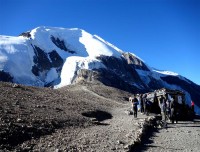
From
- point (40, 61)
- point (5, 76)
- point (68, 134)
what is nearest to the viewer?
point (68, 134)

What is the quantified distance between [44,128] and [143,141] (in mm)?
5375

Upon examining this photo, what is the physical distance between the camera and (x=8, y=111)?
66.8 feet

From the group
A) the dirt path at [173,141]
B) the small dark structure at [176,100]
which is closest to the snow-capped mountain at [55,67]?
the small dark structure at [176,100]

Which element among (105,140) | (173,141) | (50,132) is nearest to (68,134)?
(50,132)

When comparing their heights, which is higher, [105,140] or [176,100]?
[176,100]

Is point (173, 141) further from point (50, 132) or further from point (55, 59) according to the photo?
point (55, 59)

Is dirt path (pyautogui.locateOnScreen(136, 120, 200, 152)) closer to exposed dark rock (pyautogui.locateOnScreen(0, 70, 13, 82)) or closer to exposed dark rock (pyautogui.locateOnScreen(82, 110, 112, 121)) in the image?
exposed dark rock (pyautogui.locateOnScreen(82, 110, 112, 121))

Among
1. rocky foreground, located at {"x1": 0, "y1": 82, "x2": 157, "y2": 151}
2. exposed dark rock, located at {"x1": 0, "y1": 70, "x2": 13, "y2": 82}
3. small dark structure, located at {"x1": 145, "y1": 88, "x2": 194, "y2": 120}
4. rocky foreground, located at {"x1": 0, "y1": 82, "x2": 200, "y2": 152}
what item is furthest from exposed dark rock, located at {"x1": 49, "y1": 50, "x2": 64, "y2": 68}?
rocky foreground, located at {"x1": 0, "y1": 82, "x2": 157, "y2": 151}

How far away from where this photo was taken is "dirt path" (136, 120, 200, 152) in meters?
17.0

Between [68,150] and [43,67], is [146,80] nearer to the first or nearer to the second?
[43,67]

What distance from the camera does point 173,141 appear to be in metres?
19.2

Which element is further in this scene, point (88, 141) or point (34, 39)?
point (34, 39)

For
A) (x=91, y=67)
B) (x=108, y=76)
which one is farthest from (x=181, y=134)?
(x=91, y=67)

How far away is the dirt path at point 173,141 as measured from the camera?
17.0 meters
